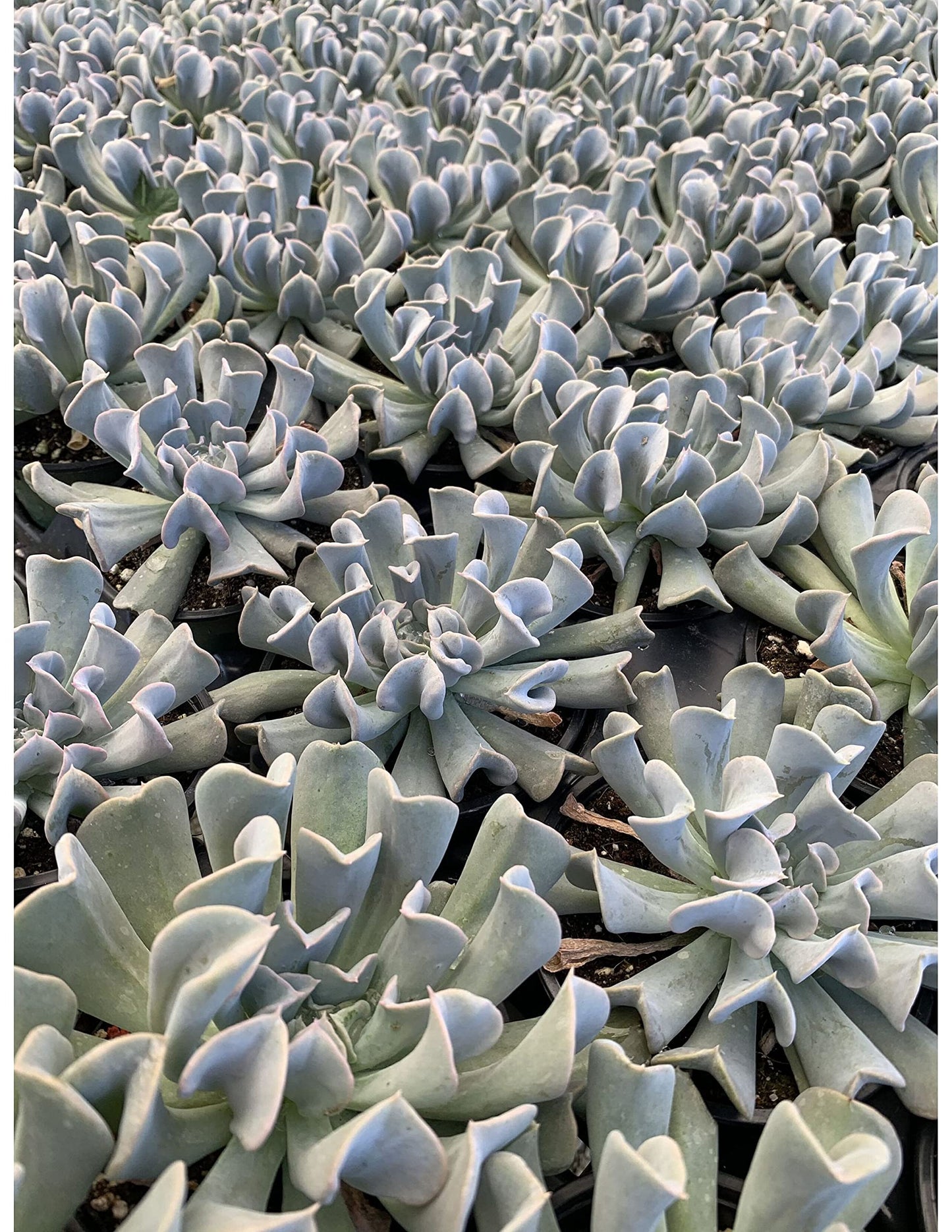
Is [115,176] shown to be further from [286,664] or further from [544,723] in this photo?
[544,723]

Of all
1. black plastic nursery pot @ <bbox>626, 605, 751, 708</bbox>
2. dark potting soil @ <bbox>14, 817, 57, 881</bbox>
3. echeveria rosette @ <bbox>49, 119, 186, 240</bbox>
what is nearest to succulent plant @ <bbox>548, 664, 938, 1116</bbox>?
black plastic nursery pot @ <bbox>626, 605, 751, 708</bbox>

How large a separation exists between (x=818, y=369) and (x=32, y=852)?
1.19 meters

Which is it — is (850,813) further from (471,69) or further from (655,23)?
(655,23)

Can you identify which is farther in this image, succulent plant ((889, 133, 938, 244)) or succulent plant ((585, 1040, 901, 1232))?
succulent plant ((889, 133, 938, 244))

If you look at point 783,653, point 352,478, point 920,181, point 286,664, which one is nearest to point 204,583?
point 286,664

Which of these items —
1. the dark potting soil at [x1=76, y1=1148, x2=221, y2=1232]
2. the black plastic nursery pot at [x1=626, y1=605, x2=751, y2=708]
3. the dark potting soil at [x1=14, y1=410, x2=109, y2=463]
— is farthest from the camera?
the dark potting soil at [x1=14, y1=410, x2=109, y2=463]

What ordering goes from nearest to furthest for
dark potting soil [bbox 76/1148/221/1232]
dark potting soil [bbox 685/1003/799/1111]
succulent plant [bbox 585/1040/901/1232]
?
1. succulent plant [bbox 585/1040/901/1232]
2. dark potting soil [bbox 76/1148/221/1232]
3. dark potting soil [bbox 685/1003/799/1111]

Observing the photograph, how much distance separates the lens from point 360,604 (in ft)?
3.29

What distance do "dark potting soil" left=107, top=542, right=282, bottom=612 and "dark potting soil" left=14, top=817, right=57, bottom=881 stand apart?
32 centimetres

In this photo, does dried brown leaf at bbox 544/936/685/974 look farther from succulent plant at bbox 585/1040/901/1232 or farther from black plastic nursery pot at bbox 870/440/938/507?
black plastic nursery pot at bbox 870/440/938/507

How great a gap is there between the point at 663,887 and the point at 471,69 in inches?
70.1

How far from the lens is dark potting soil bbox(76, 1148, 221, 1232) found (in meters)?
0.72

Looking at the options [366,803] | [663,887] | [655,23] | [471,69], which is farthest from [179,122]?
[663,887]
